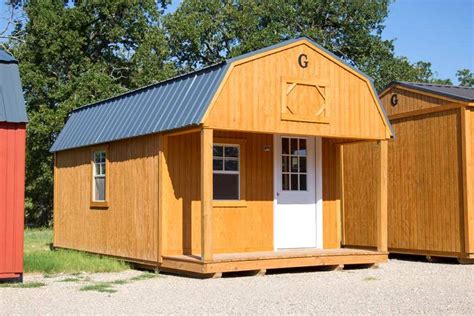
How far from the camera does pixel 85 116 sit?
52.6ft

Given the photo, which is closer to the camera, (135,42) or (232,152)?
(232,152)

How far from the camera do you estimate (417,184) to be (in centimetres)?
1457

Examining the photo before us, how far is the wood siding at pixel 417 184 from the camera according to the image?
45.2 feet

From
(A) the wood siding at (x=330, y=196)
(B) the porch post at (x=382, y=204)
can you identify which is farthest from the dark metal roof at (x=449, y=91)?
(A) the wood siding at (x=330, y=196)

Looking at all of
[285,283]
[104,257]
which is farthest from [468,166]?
[104,257]

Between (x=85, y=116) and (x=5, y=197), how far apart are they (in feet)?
20.0

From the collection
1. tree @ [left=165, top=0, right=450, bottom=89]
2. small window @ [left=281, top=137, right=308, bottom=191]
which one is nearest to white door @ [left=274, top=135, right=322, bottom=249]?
small window @ [left=281, top=137, right=308, bottom=191]

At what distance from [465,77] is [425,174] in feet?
128

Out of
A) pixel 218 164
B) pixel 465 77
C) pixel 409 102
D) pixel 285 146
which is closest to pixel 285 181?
pixel 285 146

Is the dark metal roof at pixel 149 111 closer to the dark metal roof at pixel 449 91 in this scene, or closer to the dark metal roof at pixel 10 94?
the dark metal roof at pixel 10 94

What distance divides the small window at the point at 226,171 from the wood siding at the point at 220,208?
0.20m

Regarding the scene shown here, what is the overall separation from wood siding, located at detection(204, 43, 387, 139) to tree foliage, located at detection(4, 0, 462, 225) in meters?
14.2

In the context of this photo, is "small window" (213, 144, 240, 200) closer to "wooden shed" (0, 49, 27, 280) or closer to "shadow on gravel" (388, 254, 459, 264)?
"wooden shed" (0, 49, 27, 280)

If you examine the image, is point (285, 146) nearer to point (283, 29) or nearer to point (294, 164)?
point (294, 164)
